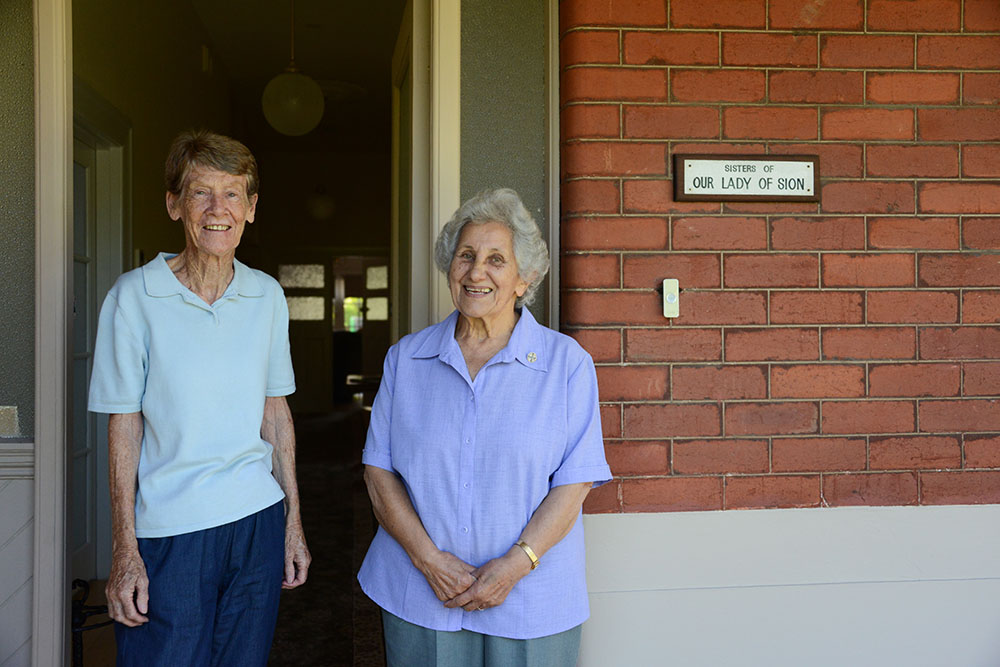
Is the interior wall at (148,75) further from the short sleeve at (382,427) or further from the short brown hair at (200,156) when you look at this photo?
the short sleeve at (382,427)

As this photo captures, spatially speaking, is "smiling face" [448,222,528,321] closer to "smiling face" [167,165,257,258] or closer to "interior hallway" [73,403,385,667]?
"smiling face" [167,165,257,258]

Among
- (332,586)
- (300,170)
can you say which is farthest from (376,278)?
(332,586)

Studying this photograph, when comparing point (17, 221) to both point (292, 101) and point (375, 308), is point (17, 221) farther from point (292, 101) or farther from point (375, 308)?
point (375, 308)

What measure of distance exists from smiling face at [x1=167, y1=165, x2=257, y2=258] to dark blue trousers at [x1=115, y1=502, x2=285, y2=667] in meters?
0.60

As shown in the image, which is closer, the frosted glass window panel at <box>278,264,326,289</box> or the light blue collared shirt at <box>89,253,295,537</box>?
the light blue collared shirt at <box>89,253,295,537</box>

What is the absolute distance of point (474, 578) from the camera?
1.64m

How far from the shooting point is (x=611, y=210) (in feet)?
7.32

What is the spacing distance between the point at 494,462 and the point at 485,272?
415 mm

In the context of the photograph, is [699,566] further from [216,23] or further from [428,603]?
[216,23]

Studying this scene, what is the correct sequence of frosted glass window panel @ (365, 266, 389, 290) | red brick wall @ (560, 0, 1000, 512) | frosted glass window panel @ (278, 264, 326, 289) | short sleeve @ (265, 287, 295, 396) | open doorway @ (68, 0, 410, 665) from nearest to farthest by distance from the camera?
1. short sleeve @ (265, 287, 295, 396)
2. red brick wall @ (560, 0, 1000, 512)
3. open doorway @ (68, 0, 410, 665)
4. frosted glass window panel @ (278, 264, 326, 289)
5. frosted glass window panel @ (365, 266, 389, 290)

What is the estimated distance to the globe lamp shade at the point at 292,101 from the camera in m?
5.04

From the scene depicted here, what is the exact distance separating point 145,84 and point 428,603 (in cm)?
415

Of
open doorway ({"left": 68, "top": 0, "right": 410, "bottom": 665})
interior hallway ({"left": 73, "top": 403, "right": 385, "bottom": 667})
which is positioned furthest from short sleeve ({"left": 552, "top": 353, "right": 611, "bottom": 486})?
interior hallway ({"left": 73, "top": 403, "right": 385, "bottom": 667})

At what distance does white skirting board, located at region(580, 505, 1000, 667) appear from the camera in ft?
7.33
